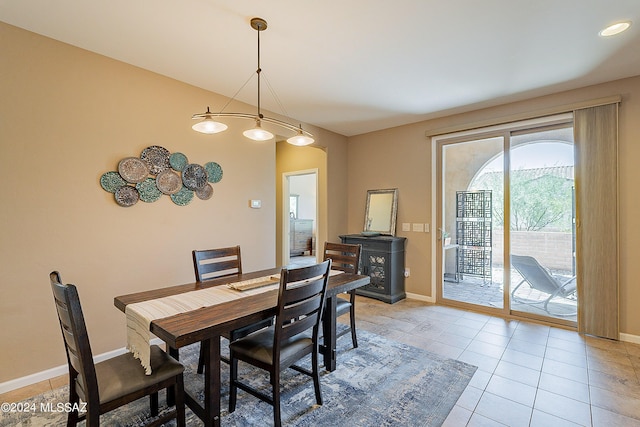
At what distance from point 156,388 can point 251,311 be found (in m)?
0.60

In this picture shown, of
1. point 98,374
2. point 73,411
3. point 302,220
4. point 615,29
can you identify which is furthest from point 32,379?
point 302,220

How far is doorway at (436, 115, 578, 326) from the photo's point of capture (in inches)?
134

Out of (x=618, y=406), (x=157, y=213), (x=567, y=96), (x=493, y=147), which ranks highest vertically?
(x=567, y=96)

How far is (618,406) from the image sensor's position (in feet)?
6.50

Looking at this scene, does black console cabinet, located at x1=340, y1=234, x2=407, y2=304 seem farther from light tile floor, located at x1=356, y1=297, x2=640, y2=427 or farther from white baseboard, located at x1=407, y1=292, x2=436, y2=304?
light tile floor, located at x1=356, y1=297, x2=640, y2=427

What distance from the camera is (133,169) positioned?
2717 millimetres

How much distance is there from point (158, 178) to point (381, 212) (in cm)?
327

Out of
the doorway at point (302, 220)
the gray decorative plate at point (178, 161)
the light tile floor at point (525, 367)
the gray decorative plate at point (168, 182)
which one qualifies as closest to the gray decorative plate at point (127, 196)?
the gray decorative plate at point (168, 182)

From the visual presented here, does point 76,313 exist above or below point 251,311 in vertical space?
above

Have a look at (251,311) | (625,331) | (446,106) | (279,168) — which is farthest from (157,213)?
(625,331)

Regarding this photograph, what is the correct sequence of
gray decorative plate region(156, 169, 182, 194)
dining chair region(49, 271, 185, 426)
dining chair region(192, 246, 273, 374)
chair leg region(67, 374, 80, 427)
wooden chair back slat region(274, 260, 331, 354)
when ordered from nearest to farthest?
dining chair region(49, 271, 185, 426) → chair leg region(67, 374, 80, 427) → wooden chair back slat region(274, 260, 331, 354) → dining chair region(192, 246, 273, 374) → gray decorative plate region(156, 169, 182, 194)

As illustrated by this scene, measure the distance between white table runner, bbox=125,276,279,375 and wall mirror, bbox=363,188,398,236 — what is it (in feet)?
9.53

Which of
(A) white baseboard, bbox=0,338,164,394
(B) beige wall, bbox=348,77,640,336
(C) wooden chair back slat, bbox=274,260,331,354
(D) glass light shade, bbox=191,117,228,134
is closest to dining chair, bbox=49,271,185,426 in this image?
(C) wooden chair back slat, bbox=274,260,331,354

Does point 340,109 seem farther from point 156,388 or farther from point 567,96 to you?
point 156,388
